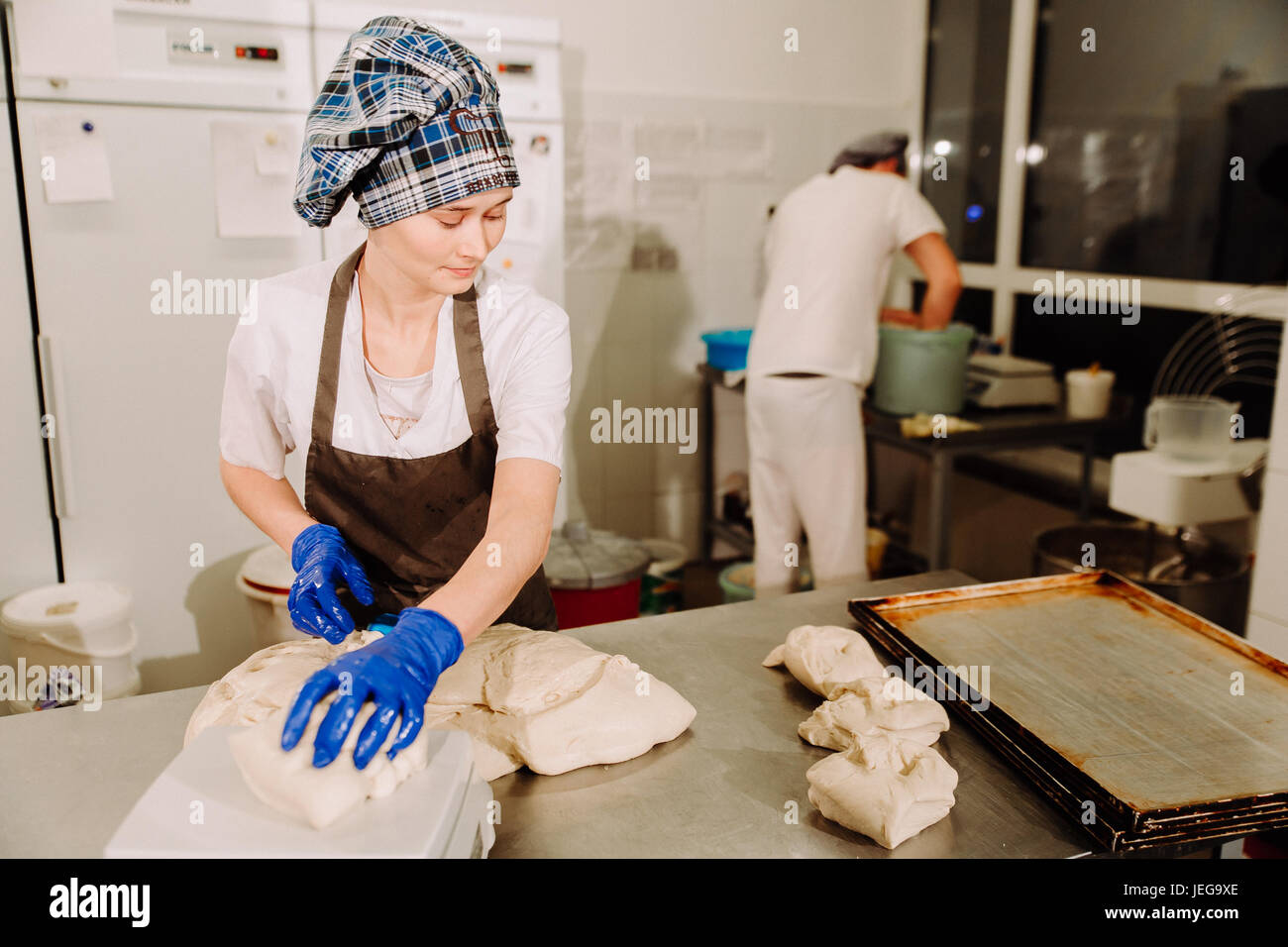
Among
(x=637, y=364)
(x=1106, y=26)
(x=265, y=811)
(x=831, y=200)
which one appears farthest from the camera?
(x=637, y=364)

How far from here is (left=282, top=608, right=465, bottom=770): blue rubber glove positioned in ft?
3.26

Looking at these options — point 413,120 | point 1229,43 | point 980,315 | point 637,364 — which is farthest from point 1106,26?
point 413,120

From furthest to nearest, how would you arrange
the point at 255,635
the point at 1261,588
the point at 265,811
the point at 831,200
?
the point at 831,200 < the point at 255,635 < the point at 1261,588 < the point at 265,811

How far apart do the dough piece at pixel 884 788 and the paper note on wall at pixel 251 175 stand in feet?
7.20

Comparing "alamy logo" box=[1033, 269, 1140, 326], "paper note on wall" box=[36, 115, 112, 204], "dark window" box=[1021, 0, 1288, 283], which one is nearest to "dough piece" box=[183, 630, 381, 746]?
"paper note on wall" box=[36, 115, 112, 204]

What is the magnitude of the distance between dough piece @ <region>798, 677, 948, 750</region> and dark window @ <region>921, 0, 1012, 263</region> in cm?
325

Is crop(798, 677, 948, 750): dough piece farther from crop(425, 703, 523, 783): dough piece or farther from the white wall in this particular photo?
the white wall

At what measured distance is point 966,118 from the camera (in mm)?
4219

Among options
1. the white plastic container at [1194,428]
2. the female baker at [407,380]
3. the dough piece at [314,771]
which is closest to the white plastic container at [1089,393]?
the white plastic container at [1194,428]

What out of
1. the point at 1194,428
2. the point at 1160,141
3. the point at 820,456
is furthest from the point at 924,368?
the point at 1160,141
